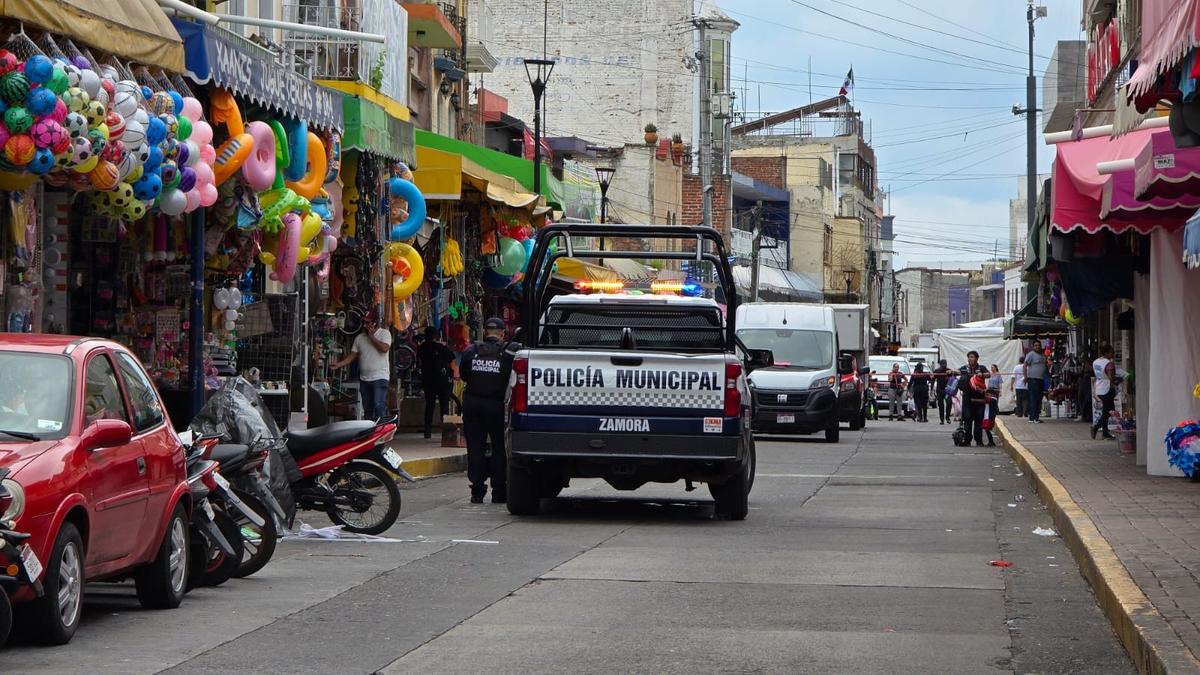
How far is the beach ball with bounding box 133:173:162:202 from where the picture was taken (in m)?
14.4

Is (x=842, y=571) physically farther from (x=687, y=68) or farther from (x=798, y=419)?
(x=687, y=68)

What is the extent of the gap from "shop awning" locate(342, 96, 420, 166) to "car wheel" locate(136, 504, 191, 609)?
33.5ft

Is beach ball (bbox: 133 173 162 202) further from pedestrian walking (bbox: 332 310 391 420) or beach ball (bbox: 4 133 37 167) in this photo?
pedestrian walking (bbox: 332 310 391 420)

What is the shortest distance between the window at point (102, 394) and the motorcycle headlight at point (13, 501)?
101 cm

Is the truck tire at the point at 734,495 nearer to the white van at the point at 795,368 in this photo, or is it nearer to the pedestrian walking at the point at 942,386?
the white van at the point at 795,368

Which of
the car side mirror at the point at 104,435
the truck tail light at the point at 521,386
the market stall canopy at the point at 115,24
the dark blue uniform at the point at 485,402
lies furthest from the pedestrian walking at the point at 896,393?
the car side mirror at the point at 104,435

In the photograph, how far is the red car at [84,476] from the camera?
339 inches

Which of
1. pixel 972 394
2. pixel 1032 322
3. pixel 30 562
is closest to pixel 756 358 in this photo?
pixel 30 562

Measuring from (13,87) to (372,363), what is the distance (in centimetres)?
1215

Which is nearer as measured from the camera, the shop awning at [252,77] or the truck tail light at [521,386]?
the shop awning at [252,77]

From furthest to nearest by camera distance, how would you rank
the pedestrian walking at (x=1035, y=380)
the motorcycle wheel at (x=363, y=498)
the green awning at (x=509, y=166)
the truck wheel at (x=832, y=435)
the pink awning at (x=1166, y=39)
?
the pedestrian walking at (x=1035, y=380)
the truck wheel at (x=832, y=435)
the green awning at (x=509, y=166)
the motorcycle wheel at (x=363, y=498)
the pink awning at (x=1166, y=39)

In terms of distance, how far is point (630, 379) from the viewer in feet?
53.9

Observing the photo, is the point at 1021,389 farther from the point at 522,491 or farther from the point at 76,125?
the point at 76,125

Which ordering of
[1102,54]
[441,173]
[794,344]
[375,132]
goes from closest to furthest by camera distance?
1. [375,132]
2. [441,173]
3. [1102,54]
4. [794,344]
